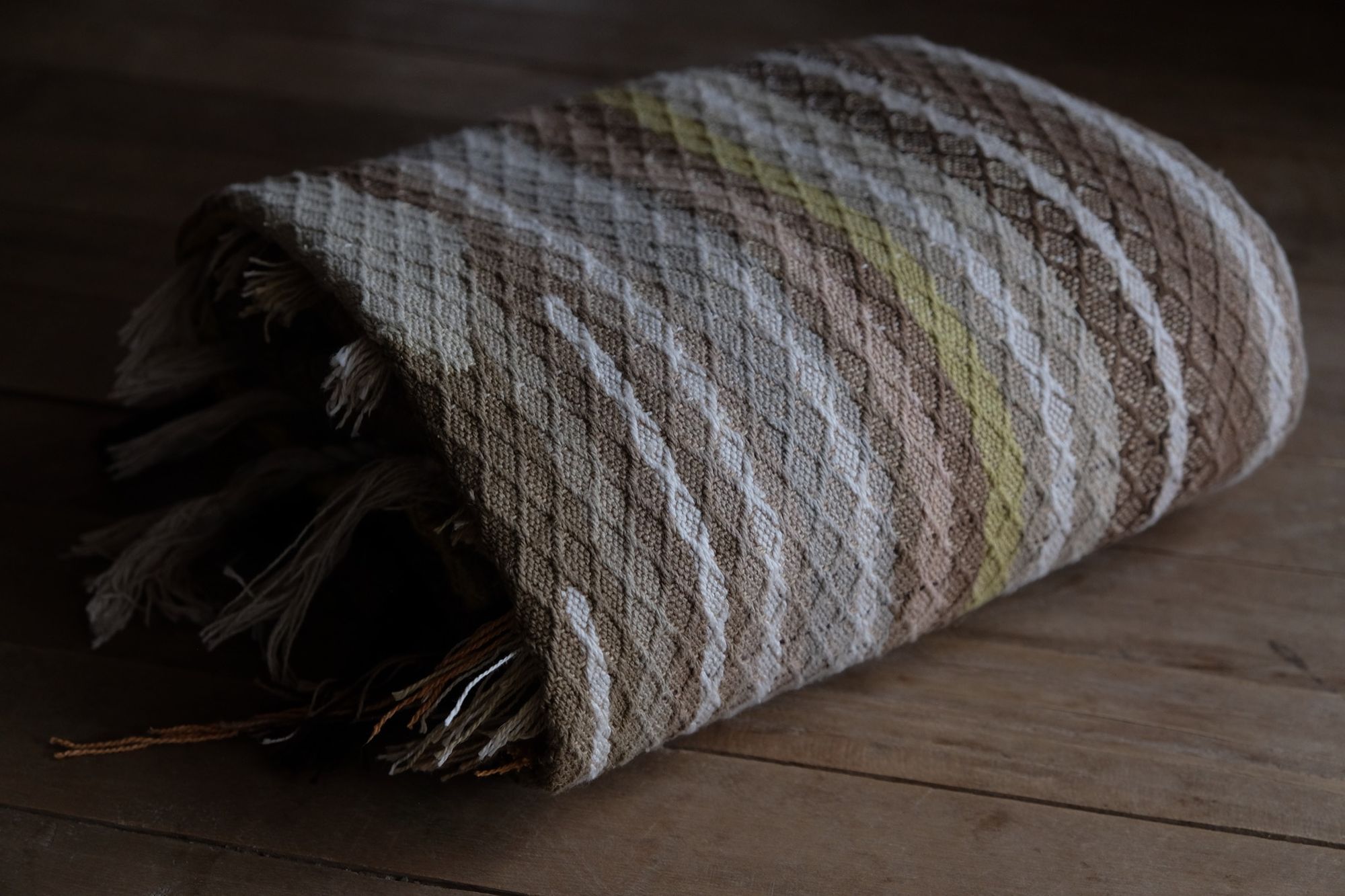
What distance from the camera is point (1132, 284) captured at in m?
0.88

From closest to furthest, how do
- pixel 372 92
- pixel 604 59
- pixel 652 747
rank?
pixel 652 747 → pixel 372 92 → pixel 604 59

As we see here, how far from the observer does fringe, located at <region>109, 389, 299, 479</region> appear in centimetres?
95

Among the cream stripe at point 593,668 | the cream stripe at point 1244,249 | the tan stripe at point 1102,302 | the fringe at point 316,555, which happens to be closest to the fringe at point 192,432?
the fringe at point 316,555

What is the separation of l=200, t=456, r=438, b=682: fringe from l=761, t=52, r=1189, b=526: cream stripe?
47cm

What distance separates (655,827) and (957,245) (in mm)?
427

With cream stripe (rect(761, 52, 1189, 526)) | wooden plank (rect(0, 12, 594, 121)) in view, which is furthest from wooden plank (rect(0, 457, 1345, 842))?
wooden plank (rect(0, 12, 594, 121))

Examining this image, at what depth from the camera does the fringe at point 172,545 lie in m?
0.89

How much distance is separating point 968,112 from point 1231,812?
0.52 metres

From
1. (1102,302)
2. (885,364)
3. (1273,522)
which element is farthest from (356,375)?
(1273,522)

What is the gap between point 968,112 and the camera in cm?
96

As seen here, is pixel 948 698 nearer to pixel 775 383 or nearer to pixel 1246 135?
pixel 775 383

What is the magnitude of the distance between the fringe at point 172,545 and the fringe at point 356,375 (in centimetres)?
17

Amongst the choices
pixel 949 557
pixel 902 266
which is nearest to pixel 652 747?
pixel 949 557

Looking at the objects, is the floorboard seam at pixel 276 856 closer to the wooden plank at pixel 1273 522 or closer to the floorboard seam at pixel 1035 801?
the floorboard seam at pixel 1035 801
